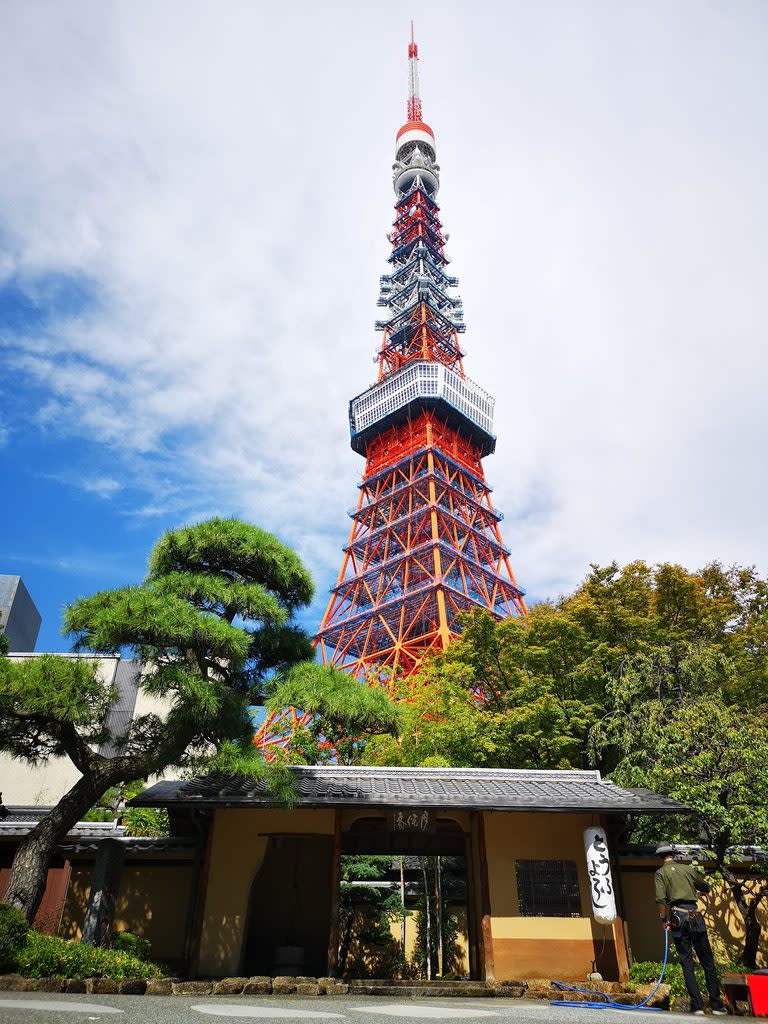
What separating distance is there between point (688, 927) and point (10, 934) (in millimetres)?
5762

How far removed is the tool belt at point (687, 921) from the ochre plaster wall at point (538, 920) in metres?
3.11

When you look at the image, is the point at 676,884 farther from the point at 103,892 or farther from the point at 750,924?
the point at 103,892

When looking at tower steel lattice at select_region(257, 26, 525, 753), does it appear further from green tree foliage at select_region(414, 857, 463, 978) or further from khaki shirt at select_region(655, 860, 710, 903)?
khaki shirt at select_region(655, 860, 710, 903)

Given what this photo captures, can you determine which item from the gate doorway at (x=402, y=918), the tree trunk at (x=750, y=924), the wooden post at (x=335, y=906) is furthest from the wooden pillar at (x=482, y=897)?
the tree trunk at (x=750, y=924)

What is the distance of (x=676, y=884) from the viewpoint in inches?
214

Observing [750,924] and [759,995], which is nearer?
[759,995]

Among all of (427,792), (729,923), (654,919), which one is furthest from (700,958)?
(729,923)

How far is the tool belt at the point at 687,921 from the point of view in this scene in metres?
5.29

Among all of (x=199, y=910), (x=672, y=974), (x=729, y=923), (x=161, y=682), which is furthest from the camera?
(x=729, y=923)

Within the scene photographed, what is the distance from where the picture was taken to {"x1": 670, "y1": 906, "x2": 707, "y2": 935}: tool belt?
17.4 ft

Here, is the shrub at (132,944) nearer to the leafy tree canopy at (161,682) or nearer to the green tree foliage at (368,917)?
the leafy tree canopy at (161,682)

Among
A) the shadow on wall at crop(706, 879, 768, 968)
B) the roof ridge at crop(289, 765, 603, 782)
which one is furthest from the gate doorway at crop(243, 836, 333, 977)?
the shadow on wall at crop(706, 879, 768, 968)

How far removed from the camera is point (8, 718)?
24.1 ft

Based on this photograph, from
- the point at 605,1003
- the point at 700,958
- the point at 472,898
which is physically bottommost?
the point at 605,1003
